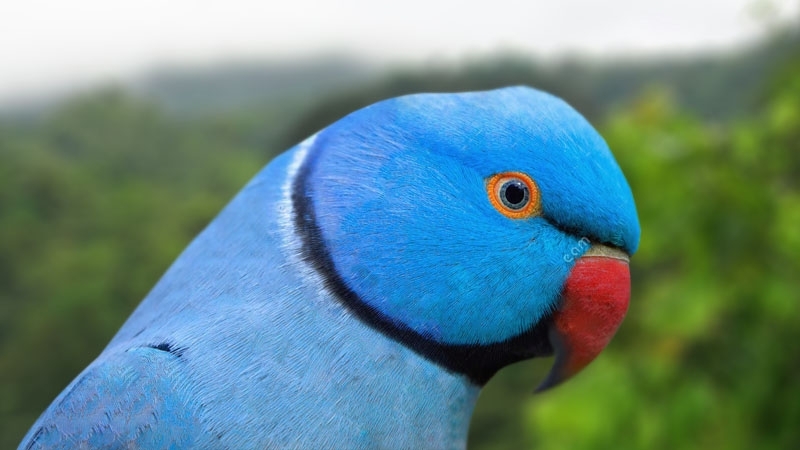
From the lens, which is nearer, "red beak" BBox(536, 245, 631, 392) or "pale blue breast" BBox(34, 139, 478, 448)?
"pale blue breast" BBox(34, 139, 478, 448)

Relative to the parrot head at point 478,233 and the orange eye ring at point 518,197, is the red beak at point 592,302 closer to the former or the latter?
the parrot head at point 478,233

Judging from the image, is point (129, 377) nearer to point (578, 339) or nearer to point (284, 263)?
point (284, 263)

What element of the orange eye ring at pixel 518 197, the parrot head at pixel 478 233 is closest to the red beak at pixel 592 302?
the parrot head at pixel 478 233

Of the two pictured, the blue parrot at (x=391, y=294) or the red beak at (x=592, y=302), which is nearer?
the blue parrot at (x=391, y=294)

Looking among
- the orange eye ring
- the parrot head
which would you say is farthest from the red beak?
the orange eye ring

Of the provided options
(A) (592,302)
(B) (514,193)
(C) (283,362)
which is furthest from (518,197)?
(C) (283,362)

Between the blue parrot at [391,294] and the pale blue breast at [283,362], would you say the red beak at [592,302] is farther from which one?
the pale blue breast at [283,362]

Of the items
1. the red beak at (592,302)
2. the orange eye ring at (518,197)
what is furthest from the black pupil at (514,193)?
the red beak at (592,302)

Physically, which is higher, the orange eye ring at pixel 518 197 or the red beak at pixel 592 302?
the orange eye ring at pixel 518 197

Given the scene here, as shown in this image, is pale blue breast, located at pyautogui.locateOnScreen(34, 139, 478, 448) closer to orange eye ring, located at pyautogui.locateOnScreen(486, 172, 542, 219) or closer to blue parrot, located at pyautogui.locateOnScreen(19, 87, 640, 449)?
blue parrot, located at pyautogui.locateOnScreen(19, 87, 640, 449)

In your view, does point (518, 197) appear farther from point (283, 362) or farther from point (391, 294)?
point (283, 362)
